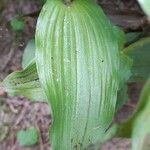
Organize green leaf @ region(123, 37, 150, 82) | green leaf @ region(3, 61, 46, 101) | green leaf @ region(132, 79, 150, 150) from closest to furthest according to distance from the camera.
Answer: green leaf @ region(132, 79, 150, 150) → green leaf @ region(3, 61, 46, 101) → green leaf @ region(123, 37, 150, 82)

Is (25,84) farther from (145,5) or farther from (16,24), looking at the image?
(145,5)

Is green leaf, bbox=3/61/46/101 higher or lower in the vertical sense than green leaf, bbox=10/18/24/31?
lower

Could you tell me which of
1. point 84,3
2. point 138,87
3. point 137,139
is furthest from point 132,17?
point 137,139

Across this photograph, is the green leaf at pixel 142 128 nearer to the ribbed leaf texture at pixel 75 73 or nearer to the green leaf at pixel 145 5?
the green leaf at pixel 145 5

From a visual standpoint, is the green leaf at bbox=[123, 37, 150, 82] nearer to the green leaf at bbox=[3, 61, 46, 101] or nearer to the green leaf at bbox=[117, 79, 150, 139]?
the green leaf at bbox=[3, 61, 46, 101]

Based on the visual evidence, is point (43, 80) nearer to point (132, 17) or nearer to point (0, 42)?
point (132, 17)

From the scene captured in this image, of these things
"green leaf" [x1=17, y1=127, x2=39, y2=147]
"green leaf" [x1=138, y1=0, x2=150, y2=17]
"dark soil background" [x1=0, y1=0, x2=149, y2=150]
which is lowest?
"green leaf" [x1=17, y1=127, x2=39, y2=147]

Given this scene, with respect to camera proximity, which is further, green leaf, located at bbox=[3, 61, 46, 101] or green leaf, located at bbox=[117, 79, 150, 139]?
green leaf, located at bbox=[3, 61, 46, 101]

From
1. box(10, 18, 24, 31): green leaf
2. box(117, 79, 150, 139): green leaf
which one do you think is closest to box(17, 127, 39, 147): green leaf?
box(10, 18, 24, 31): green leaf
